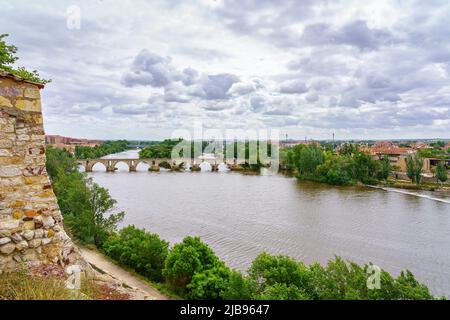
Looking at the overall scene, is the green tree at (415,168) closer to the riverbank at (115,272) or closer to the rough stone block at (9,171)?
the riverbank at (115,272)

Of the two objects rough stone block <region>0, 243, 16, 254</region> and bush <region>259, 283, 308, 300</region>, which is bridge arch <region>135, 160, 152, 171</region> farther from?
rough stone block <region>0, 243, 16, 254</region>

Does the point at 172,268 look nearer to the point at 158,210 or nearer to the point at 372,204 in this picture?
the point at 158,210

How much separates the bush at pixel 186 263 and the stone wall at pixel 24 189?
684cm

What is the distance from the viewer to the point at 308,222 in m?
20.3

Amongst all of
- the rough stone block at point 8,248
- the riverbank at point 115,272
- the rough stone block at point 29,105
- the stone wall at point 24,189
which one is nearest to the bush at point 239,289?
the riverbank at point 115,272

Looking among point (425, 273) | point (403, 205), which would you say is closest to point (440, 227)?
point (403, 205)

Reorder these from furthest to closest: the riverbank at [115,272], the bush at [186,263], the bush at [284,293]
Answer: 1. the bush at [186,263]
2. the riverbank at [115,272]
3. the bush at [284,293]

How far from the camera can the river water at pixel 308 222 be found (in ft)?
48.6

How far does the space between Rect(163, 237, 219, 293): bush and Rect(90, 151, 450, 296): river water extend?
2.50 meters

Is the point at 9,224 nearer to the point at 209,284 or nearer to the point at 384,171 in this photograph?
the point at 209,284

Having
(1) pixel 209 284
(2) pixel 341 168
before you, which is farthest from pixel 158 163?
(1) pixel 209 284

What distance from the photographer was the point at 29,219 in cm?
380

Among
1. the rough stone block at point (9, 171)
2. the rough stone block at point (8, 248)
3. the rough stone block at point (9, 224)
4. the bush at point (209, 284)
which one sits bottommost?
the bush at point (209, 284)
